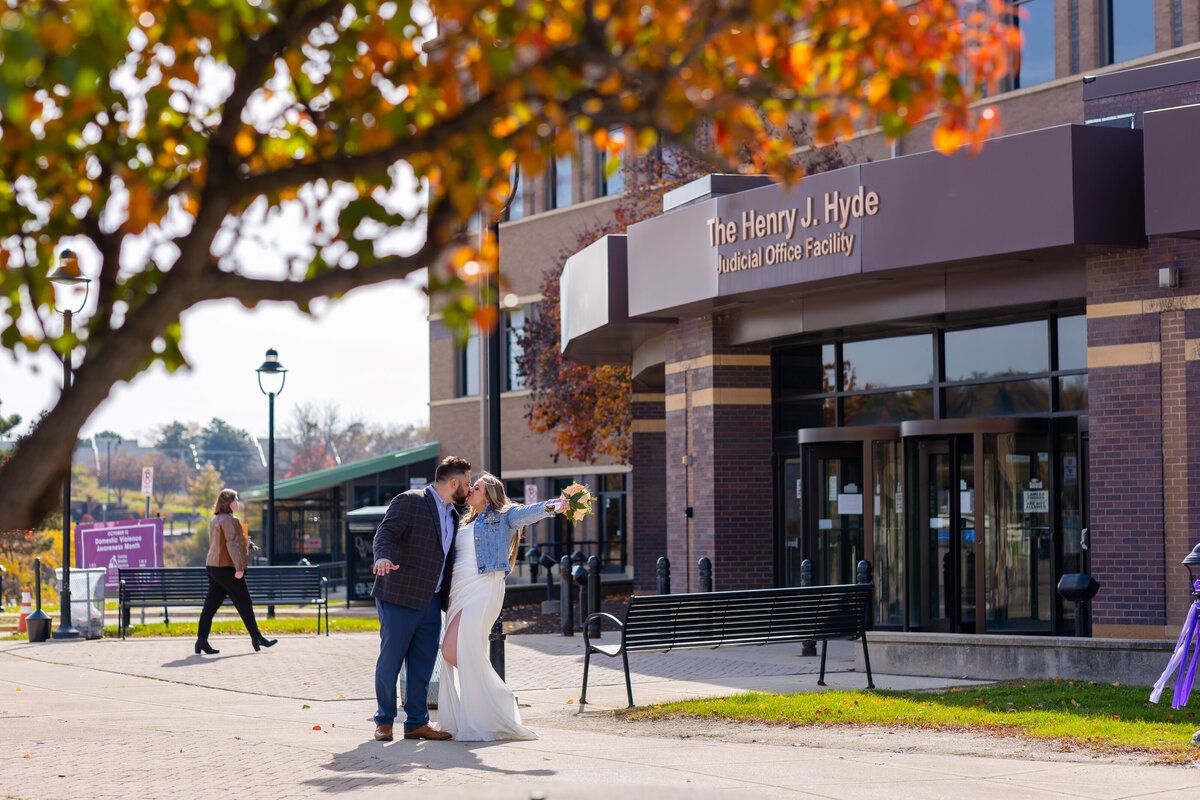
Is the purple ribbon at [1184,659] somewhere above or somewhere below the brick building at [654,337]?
below

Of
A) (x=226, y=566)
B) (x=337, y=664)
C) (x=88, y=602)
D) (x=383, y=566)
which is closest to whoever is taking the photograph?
(x=383, y=566)

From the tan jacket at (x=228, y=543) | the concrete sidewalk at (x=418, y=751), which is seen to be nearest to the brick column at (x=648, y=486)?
the tan jacket at (x=228, y=543)

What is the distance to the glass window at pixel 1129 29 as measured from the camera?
924 inches

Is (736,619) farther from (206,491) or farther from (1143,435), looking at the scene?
(206,491)

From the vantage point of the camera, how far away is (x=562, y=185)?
123 feet

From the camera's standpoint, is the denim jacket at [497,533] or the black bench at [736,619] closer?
the denim jacket at [497,533]

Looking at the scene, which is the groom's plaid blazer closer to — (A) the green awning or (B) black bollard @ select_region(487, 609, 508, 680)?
(B) black bollard @ select_region(487, 609, 508, 680)

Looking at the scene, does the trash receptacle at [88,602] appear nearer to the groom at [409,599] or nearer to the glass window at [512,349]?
the groom at [409,599]

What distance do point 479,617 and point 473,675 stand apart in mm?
389

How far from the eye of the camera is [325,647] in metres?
18.3

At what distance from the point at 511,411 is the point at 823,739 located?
28.1 metres

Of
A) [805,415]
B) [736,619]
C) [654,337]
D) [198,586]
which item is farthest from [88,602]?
[736,619]

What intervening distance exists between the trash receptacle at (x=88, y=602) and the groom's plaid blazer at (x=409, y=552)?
11043 millimetres

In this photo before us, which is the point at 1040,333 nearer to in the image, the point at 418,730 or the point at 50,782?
the point at 418,730
